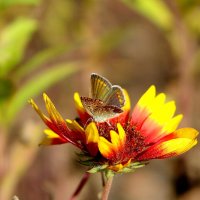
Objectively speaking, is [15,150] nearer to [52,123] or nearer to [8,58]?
[8,58]

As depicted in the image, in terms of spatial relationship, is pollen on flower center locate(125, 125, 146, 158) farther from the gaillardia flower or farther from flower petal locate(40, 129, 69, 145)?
flower petal locate(40, 129, 69, 145)

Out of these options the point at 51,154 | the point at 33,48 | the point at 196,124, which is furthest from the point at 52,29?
the point at 196,124

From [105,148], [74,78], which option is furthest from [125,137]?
[74,78]

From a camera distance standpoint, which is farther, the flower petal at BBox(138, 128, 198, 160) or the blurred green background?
the blurred green background

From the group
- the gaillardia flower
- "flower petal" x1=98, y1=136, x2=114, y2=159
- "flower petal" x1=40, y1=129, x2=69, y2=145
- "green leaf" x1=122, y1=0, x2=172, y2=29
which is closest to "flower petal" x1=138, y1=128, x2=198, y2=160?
the gaillardia flower

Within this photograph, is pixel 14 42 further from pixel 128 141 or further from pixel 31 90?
pixel 128 141

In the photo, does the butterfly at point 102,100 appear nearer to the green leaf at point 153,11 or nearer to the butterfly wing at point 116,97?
Answer: the butterfly wing at point 116,97

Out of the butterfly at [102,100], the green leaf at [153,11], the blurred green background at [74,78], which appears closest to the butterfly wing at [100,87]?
the butterfly at [102,100]
